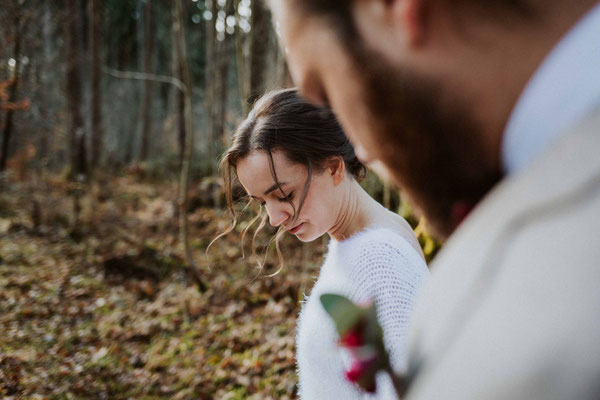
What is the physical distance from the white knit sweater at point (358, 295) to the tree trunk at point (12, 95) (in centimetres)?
1081

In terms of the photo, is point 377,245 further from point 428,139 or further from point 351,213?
point 428,139

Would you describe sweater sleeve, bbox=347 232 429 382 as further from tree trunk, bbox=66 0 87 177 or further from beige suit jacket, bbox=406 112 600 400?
tree trunk, bbox=66 0 87 177

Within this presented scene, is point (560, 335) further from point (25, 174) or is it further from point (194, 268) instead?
point (25, 174)

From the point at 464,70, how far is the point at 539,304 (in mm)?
270

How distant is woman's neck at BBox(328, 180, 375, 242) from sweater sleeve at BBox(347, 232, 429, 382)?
7.5 inches

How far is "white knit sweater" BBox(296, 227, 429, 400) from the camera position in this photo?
52.4 inches

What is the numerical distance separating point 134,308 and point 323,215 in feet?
18.0

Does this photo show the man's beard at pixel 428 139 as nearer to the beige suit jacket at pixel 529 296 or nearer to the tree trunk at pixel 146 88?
the beige suit jacket at pixel 529 296

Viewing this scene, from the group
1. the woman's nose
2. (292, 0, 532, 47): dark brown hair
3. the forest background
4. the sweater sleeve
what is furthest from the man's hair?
the woman's nose

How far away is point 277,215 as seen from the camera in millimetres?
1839

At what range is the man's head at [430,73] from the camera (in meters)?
0.46

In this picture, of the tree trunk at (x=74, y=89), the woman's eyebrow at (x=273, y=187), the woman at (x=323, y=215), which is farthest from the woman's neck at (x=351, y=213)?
the tree trunk at (x=74, y=89)

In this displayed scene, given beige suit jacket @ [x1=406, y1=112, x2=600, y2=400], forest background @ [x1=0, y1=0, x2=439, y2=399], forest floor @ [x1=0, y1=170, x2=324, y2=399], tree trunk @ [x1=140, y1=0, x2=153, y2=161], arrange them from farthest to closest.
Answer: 1. tree trunk @ [x1=140, y1=0, x2=153, y2=161]
2. forest background @ [x1=0, y1=0, x2=439, y2=399]
3. forest floor @ [x1=0, y1=170, x2=324, y2=399]
4. beige suit jacket @ [x1=406, y1=112, x2=600, y2=400]

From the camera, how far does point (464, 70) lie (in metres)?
0.48
